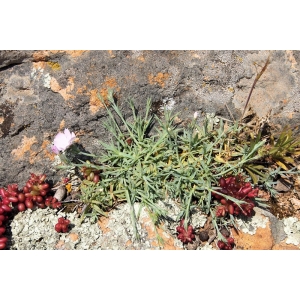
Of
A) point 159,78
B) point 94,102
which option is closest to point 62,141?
point 94,102

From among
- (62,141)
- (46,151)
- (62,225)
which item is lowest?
(62,225)

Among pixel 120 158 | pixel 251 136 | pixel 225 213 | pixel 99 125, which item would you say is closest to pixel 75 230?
pixel 120 158

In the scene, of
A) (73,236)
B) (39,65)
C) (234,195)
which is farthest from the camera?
(39,65)

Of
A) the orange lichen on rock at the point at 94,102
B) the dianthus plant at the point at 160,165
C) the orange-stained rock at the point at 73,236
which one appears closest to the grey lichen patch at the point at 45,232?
the orange-stained rock at the point at 73,236

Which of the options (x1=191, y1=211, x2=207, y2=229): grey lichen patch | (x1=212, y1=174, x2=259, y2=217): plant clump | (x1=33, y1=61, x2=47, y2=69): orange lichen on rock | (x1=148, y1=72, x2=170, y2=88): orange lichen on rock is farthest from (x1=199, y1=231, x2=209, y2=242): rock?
(x1=33, y1=61, x2=47, y2=69): orange lichen on rock

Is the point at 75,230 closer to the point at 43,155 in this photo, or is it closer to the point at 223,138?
the point at 43,155

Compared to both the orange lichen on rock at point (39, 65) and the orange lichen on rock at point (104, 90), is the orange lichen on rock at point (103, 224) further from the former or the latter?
the orange lichen on rock at point (39, 65)

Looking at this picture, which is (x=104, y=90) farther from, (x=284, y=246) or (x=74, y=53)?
(x=284, y=246)
